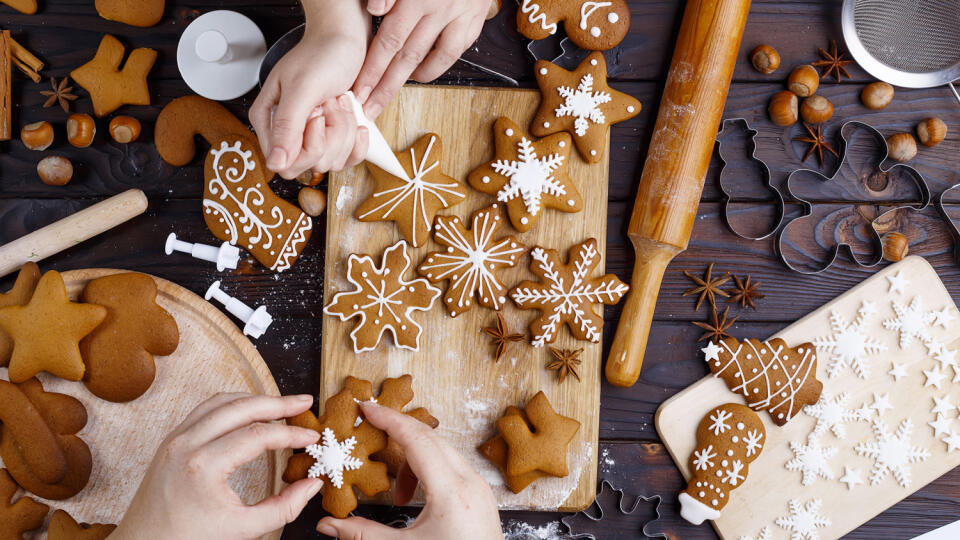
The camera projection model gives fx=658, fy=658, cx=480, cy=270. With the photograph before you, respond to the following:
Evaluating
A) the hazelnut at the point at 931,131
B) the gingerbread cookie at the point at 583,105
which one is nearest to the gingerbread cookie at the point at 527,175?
the gingerbread cookie at the point at 583,105

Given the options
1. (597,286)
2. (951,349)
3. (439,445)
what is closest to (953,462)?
(951,349)

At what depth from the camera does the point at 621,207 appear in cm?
153

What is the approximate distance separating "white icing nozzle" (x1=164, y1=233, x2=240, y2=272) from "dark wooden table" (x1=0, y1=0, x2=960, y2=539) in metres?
0.03

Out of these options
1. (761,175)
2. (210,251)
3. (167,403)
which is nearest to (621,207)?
(761,175)

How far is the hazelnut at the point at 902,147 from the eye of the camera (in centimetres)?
152

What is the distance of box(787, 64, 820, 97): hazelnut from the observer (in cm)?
150

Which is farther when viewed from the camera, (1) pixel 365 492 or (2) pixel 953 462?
(2) pixel 953 462

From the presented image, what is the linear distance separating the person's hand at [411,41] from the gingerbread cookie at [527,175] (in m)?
0.23

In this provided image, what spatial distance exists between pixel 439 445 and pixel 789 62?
1.18 meters

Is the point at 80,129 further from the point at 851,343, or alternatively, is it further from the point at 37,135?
the point at 851,343

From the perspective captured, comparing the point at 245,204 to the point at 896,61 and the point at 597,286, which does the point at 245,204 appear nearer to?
the point at 597,286

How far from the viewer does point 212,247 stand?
4.88 ft

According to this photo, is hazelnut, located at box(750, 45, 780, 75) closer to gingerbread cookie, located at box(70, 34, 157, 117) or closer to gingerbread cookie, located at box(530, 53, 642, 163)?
gingerbread cookie, located at box(530, 53, 642, 163)

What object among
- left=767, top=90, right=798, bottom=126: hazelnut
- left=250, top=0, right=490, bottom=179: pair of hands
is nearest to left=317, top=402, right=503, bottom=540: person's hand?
left=250, top=0, right=490, bottom=179: pair of hands
